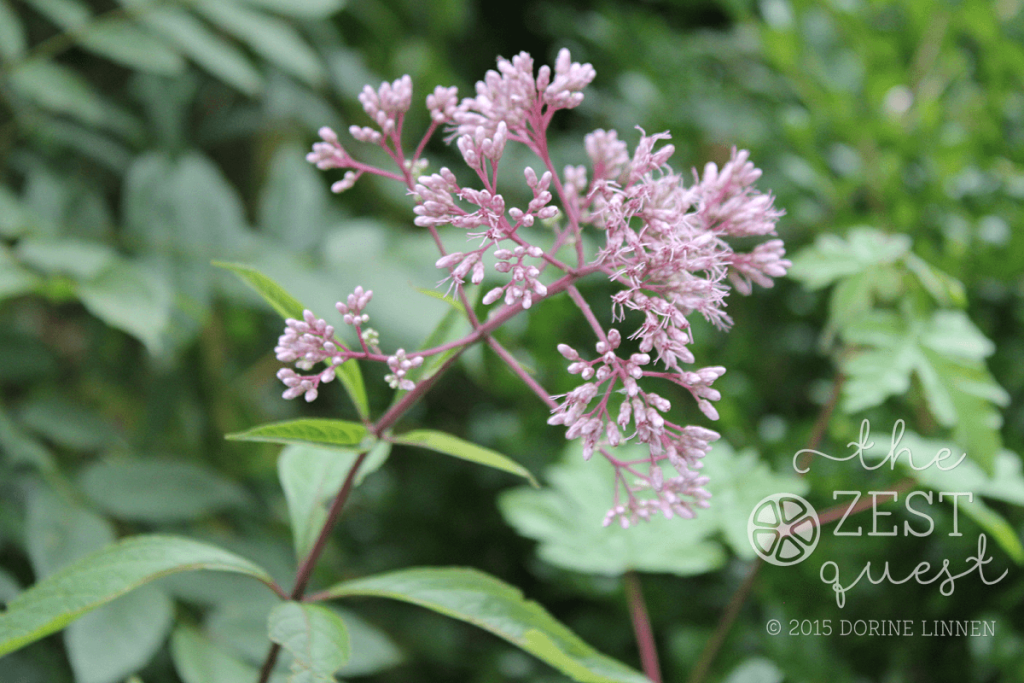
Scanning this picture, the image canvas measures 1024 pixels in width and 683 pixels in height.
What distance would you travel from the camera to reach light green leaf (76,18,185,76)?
70.7 inches

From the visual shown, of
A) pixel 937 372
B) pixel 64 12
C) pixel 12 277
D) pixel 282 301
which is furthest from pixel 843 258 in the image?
pixel 64 12

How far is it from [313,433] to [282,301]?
0.21m

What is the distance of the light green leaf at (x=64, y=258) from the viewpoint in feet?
4.89

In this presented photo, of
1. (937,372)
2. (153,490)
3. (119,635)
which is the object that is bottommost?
(119,635)

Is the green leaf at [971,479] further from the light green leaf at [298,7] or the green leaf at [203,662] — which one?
the light green leaf at [298,7]

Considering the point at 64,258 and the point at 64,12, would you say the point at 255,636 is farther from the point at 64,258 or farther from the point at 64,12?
the point at 64,12

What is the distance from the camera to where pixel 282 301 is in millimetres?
1014

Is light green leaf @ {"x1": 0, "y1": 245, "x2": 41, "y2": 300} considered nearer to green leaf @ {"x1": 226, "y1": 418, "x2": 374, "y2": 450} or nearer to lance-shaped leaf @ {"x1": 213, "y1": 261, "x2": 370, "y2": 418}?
lance-shaped leaf @ {"x1": 213, "y1": 261, "x2": 370, "y2": 418}


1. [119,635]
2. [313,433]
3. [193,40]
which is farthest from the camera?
[193,40]

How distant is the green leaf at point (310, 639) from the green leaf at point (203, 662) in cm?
32

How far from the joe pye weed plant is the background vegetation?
39cm

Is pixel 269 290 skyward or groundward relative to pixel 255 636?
skyward

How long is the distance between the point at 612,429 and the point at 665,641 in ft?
3.98

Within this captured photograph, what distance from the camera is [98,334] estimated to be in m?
1.99
